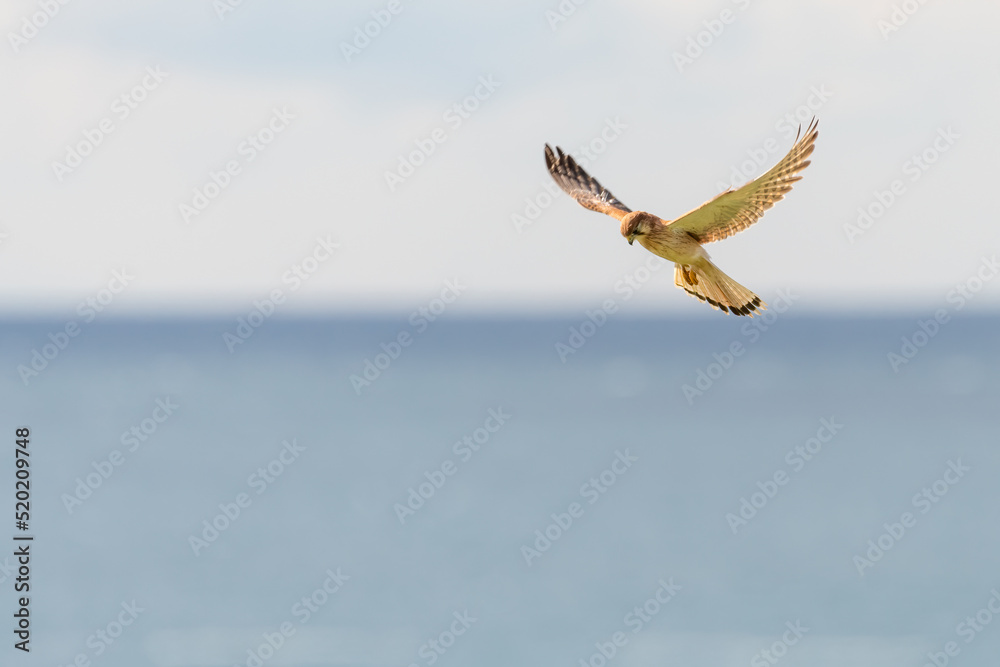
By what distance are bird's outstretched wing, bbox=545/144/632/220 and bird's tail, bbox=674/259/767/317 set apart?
0.94 metres

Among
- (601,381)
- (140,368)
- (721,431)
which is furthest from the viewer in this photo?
(140,368)

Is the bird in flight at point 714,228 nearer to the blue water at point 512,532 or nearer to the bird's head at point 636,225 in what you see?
the bird's head at point 636,225

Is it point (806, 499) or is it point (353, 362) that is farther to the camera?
point (353, 362)

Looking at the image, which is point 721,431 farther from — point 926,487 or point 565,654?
point 565,654

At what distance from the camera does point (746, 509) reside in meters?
53.6

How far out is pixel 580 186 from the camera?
1405cm

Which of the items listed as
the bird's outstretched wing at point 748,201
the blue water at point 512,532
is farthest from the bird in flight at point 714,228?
the blue water at point 512,532

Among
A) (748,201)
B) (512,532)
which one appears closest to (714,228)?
(748,201)

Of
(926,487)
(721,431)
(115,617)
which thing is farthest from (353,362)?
(115,617)

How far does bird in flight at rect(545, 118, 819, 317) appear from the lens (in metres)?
11.4

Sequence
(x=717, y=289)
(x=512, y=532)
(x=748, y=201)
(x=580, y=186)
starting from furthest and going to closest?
(x=512, y=532), (x=580, y=186), (x=717, y=289), (x=748, y=201)

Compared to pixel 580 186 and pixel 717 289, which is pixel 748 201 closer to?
pixel 717 289

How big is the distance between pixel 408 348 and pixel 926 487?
139m

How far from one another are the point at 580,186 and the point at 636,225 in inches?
84.8
